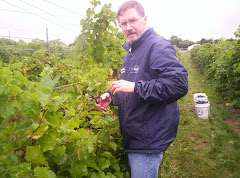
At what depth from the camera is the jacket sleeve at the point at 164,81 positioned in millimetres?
1331

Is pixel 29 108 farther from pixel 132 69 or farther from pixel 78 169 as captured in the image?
pixel 132 69

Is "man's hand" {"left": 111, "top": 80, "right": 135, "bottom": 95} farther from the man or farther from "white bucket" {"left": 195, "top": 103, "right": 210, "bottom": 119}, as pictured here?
"white bucket" {"left": 195, "top": 103, "right": 210, "bottom": 119}

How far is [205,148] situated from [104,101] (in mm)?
3088

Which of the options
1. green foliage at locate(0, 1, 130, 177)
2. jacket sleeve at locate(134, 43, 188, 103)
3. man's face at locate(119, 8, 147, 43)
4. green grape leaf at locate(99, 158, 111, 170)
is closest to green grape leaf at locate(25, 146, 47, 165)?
green foliage at locate(0, 1, 130, 177)

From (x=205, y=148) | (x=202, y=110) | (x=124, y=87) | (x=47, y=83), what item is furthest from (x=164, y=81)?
(x=202, y=110)

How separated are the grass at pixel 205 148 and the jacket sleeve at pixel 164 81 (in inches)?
53.8

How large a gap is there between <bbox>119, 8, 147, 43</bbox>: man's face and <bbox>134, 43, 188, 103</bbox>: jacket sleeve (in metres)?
0.33

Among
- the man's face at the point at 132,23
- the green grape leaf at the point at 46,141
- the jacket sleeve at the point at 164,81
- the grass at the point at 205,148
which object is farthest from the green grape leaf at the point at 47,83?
the grass at the point at 205,148

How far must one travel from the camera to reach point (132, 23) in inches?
64.4

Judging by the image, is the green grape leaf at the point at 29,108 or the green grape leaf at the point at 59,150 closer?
the green grape leaf at the point at 29,108

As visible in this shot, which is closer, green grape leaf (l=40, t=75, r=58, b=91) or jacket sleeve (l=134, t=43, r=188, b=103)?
green grape leaf (l=40, t=75, r=58, b=91)

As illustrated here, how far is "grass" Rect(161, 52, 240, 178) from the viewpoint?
334 centimetres

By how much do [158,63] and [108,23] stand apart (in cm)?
197

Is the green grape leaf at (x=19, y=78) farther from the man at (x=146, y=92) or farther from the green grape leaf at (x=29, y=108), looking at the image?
the man at (x=146, y=92)
